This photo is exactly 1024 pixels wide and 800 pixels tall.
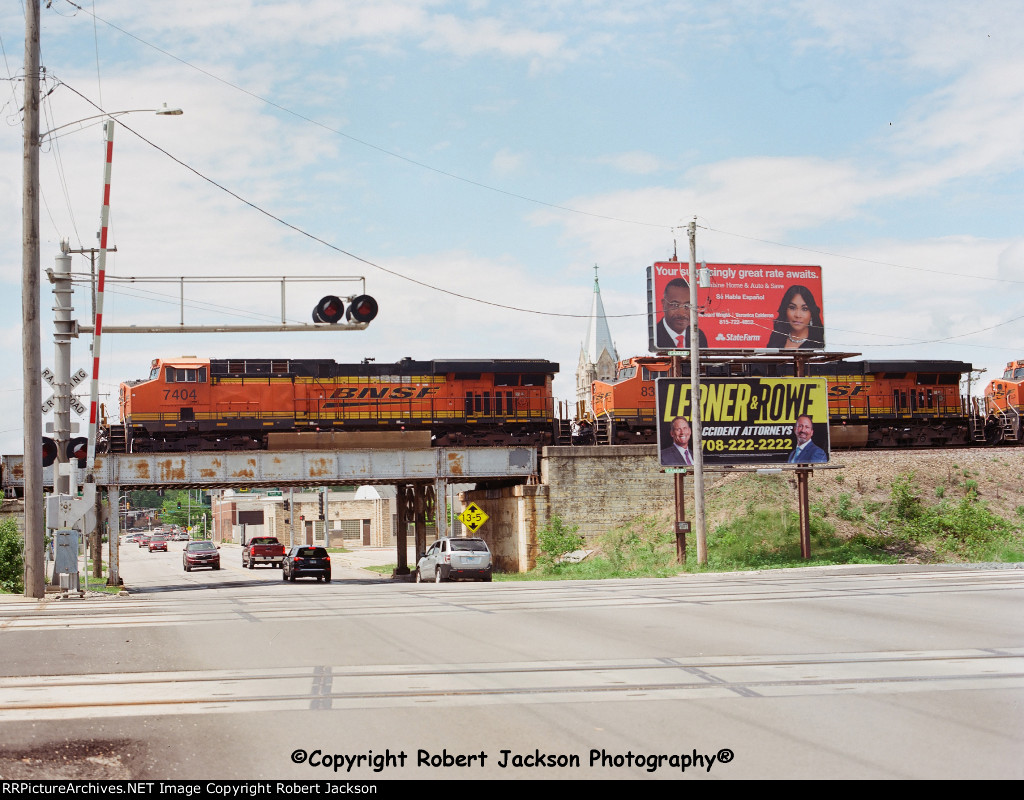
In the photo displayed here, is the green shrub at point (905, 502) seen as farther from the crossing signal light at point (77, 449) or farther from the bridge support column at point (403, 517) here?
the crossing signal light at point (77, 449)

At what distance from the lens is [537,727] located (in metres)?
7.09

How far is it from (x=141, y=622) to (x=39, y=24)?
14683 millimetres

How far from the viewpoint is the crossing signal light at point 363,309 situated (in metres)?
18.7

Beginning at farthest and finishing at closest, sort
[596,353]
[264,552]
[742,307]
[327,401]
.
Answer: [596,353], [264,552], [327,401], [742,307]

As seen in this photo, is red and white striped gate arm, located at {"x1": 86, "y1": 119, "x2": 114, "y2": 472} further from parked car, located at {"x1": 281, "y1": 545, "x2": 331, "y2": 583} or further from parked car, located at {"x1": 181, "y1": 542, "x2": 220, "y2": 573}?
parked car, located at {"x1": 181, "y1": 542, "x2": 220, "y2": 573}

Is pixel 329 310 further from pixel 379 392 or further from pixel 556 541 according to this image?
pixel 379 392

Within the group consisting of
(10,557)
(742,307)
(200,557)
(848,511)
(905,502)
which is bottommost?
(200,557)

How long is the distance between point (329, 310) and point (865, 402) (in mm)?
33478

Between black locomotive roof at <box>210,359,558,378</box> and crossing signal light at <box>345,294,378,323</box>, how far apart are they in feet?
77.7

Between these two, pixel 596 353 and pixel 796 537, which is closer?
pixel 796 537

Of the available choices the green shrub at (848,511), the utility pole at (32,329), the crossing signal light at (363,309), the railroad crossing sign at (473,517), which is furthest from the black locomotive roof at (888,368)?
the utility pole at (32,329)

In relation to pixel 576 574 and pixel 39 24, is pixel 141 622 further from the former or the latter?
pixel 576 574

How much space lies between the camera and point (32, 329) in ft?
71.3

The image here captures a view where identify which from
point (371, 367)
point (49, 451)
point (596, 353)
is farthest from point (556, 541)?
point (596, 353)
